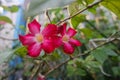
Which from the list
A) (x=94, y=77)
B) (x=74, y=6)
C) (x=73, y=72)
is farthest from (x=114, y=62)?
(x=74, y=6)

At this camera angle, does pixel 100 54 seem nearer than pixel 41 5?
No

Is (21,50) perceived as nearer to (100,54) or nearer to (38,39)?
(38,39)

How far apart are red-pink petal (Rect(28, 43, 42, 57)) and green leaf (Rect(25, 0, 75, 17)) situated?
0.24m

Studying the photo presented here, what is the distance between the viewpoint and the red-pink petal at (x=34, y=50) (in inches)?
18.2

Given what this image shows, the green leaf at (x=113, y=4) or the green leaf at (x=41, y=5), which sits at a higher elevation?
the green leaf at (x=41, y=5)

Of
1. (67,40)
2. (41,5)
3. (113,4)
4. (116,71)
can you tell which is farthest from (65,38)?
(116,71)

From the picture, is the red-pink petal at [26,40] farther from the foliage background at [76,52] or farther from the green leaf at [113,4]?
the green leaf at [113,4]

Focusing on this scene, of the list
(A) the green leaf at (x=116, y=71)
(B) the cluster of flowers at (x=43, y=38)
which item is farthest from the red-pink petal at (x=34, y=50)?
(A) the green leaf at (x=116, y=71)

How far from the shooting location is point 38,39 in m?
0.48

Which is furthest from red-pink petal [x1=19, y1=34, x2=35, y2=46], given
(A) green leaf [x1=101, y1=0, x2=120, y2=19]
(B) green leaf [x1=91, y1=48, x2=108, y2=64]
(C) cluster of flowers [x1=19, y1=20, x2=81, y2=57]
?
(B) green leaf [x1=91, y1=48, x2=108, y2=64]

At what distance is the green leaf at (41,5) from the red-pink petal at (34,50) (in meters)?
0.24

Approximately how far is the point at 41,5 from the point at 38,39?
0.26m

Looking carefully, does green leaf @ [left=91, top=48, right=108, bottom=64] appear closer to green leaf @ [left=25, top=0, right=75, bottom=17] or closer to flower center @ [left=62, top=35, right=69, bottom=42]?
flower center @ [left=62, top=35, right=69, bottom=42]

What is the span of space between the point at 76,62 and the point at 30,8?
2.28 feet
